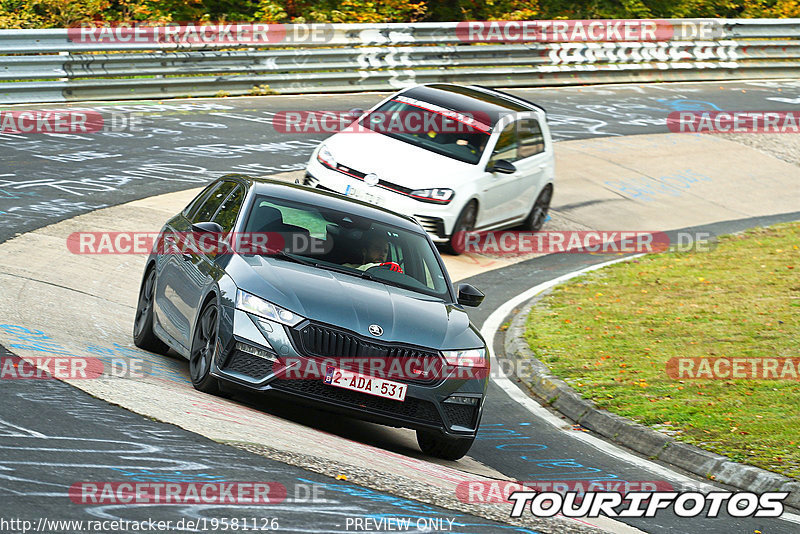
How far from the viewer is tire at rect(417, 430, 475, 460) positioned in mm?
7980

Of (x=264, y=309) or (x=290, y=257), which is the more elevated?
(x=290, y=257)

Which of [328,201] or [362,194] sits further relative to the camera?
[362,194]

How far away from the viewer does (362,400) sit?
7.46 metres

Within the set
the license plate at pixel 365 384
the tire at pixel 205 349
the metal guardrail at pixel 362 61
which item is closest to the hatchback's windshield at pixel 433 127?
the metal guardrail at pixel 362 61

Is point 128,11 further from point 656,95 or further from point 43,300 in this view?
point 43,300

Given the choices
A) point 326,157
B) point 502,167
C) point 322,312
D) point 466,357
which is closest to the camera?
point 322,312

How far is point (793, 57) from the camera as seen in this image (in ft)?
107

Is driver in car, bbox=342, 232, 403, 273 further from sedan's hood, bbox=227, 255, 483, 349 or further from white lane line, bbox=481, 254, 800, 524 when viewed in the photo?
white lane line, bbox=481, 254, 800, 524

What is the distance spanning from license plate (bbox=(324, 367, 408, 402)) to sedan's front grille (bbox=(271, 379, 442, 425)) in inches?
1.3

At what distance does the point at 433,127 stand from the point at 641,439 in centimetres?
782

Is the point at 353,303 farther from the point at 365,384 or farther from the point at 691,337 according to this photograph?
the point at 691,337

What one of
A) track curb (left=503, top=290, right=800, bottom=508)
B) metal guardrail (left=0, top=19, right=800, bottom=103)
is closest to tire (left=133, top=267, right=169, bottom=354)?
track curb (left=503, top=290, right=800, bottom=508)

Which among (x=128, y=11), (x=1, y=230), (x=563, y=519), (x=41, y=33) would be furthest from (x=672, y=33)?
(x=563, y=519)

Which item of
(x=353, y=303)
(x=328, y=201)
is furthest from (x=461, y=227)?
(x=353, y=303)
